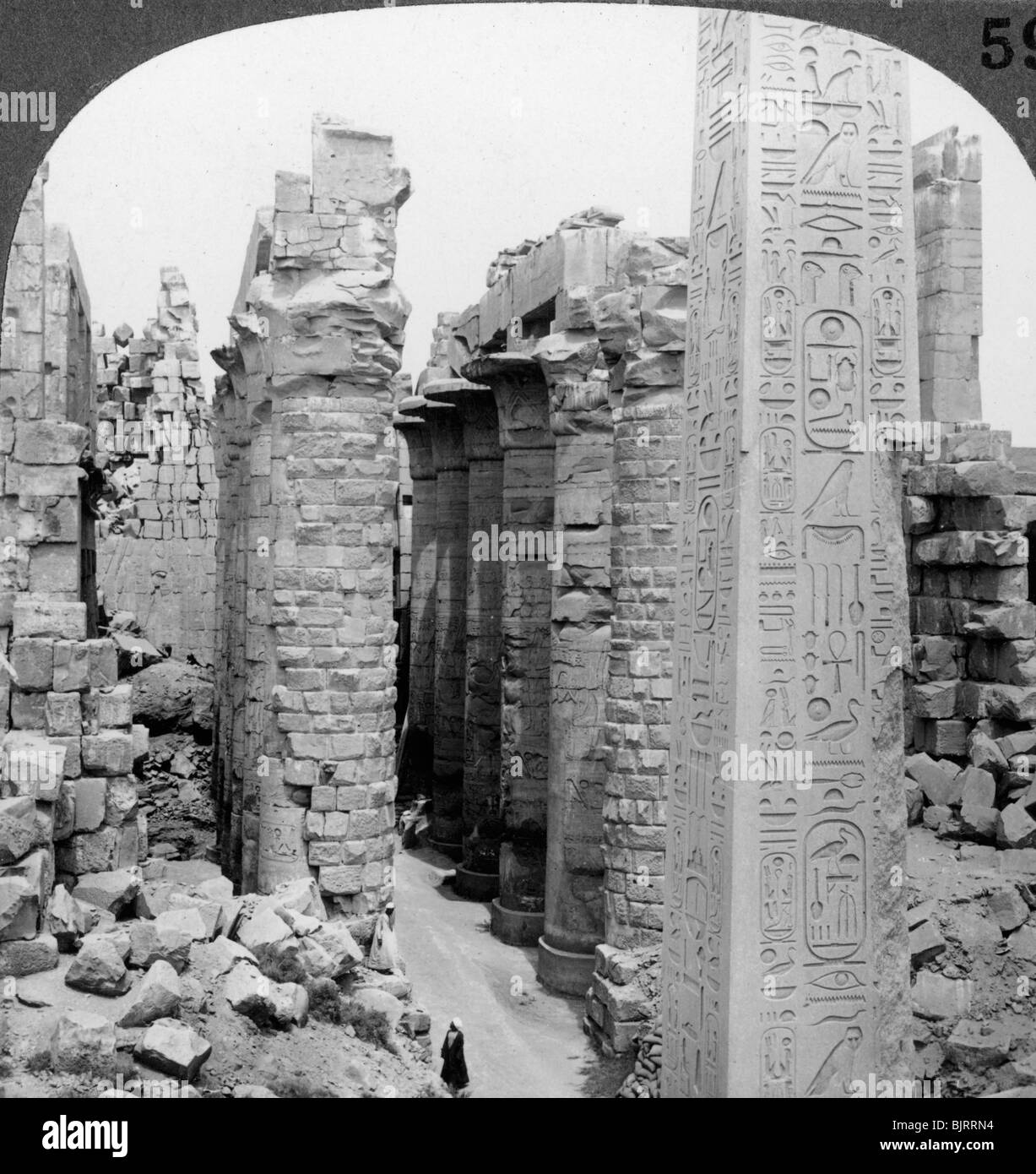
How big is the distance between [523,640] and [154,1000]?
7.05 meters

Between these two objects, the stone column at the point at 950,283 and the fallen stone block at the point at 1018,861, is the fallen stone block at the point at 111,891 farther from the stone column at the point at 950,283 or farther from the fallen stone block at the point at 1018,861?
the stone column at the point at 950,283

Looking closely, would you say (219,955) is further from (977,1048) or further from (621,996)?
(977,1048)

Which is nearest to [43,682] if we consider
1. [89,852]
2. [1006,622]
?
[89,852]

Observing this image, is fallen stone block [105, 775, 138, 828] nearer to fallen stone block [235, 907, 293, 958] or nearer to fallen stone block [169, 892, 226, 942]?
fallen stone block [169, 892, 226, 942]

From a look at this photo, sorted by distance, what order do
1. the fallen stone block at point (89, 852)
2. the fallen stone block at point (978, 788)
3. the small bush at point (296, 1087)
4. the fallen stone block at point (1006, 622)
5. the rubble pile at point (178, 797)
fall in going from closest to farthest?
1. the small bush at point (296, 1087)
2. the fallen stone block at point (89, 852)
3. the fallen stone block at point (978, 788)
4. the fallen stone block at point (1006, 622)
5. the rubble pile at point (178, 797)

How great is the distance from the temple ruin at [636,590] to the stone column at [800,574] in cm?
2

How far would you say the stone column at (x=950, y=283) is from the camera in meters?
11.9

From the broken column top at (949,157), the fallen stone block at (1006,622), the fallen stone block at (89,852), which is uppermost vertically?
the broken column top at (949,157)

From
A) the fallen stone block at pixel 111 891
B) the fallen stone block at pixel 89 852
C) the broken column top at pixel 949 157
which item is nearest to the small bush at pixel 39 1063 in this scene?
the fallen stone block at pixel 111 891

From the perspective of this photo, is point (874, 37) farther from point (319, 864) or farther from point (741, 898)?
point (319, 864)

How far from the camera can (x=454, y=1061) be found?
8477mm

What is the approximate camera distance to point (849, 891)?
525 cm

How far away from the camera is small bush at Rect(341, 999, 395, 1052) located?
7801 millimetres
